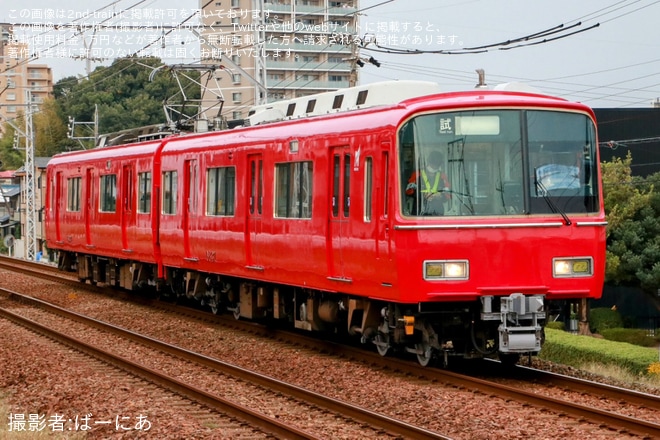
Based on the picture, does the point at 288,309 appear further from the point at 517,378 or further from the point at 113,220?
the point at 113,220

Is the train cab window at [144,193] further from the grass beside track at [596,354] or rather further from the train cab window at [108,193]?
the grass beside track at [596,354]

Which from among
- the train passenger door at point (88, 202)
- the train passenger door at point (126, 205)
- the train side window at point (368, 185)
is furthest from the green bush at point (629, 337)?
the train side window at point (368, 185)

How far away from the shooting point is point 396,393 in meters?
11.5

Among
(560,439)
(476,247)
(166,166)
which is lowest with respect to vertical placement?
(560,439)

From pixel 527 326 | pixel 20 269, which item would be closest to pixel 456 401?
pixel 527 326

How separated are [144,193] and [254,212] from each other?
6.39 meters

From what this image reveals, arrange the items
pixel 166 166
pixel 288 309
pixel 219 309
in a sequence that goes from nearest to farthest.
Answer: pixel 288 309 < pixel 219 309 < pixel 166 166

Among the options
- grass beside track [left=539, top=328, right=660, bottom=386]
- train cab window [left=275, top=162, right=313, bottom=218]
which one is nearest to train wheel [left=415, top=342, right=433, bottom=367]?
train cab window [left=275, top=162, right=313, bottom=218]

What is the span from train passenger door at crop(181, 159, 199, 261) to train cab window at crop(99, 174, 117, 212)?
15.6ft

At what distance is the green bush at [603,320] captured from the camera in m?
42.5

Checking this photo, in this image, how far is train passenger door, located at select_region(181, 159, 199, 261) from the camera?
64.2 ft

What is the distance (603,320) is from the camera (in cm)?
4288

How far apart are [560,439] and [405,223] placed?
3.52 m

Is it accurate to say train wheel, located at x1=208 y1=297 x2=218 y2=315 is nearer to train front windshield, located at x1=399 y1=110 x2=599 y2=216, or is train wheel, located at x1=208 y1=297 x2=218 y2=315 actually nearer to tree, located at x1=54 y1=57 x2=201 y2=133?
train front windshield, located at x1=399 y1=110 x2=599 y2=216
